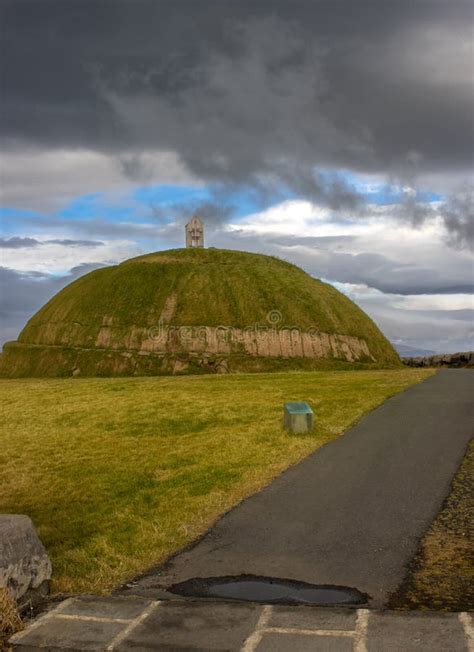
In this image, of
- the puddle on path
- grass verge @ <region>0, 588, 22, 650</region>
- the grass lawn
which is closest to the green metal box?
the grass lawn

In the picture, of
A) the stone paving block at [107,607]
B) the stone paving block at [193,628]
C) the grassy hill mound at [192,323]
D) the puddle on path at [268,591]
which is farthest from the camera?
the grassy hill mound at [192,323]

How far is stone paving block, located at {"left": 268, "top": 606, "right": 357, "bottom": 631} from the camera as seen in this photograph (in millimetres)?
7438

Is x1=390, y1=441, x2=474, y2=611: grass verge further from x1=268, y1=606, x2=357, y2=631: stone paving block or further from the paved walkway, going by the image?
x1=268, y1=606, x2=357, y2=631: stone paving block

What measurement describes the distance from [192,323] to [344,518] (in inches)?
1808

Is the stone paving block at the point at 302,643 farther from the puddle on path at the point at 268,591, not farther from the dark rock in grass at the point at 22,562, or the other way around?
the dark rock in grass at the point at 22,562

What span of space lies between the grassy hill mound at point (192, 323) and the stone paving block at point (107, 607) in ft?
145

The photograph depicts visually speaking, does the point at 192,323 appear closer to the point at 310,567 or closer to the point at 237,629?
the point at 310,567

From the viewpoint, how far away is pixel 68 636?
740cm

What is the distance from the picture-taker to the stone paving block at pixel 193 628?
7121 mm

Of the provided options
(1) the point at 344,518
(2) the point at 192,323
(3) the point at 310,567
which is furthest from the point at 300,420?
(2) the point at 192,323

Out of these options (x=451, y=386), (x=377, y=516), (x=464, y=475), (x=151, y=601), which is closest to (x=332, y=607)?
(x=151, y=601)

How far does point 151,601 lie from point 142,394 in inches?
1077

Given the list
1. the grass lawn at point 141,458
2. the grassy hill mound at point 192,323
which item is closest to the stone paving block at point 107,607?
the grass lawn at point 141,458

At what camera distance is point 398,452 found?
1767cm
